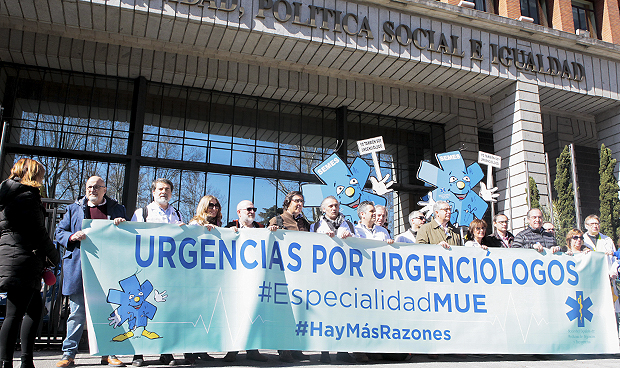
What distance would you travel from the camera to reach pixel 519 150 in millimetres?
12656

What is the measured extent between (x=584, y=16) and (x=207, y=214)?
15555 mm

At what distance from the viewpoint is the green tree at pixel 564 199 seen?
11.7m

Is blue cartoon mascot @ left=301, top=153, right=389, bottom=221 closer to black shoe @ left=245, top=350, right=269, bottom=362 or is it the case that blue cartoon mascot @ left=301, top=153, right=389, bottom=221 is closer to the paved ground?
the paved ground

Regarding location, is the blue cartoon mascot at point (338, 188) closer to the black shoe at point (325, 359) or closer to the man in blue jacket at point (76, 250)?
the black shoe at point (325, 359)

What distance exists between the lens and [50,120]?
12.1 metres

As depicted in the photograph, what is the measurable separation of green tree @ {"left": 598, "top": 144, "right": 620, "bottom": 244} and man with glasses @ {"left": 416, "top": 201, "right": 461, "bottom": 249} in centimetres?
890

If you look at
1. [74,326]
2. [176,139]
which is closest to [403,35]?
[176,139]

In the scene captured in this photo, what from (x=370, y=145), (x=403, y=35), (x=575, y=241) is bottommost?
(x=575, y=241)

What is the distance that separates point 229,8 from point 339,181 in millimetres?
4467

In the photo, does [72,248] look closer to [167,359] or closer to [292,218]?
[167,359]

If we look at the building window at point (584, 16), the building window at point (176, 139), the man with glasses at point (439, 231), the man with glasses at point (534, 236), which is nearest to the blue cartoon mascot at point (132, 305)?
the man with glasses at point (439, 231)

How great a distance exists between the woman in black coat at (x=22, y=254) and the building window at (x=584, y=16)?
16.4m

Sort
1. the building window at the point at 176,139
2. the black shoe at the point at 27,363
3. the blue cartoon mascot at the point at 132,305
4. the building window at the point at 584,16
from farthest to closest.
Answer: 1. the building window at the point at 584,16
2. the building window at the point at 176,139
3. the blue cartoon mascot at the point at 132,305
4. the black shoe at the point at 27,363

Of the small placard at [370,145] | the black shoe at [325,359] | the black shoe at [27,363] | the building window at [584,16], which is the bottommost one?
the black shoe at [325,359]
